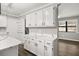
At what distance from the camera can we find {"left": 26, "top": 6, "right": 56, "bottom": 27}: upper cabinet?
4.58 feet

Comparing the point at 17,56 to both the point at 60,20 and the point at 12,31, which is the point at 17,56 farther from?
the point at 60,20

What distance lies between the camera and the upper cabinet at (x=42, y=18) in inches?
54.9

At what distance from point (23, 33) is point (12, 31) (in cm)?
18

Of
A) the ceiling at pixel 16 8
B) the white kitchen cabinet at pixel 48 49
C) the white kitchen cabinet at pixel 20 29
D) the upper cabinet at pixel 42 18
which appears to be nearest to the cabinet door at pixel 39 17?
the upper cabinet at pixel 42 18

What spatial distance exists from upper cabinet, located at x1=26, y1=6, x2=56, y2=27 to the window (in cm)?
13

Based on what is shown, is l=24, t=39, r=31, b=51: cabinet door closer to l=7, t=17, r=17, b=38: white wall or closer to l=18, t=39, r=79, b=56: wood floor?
l=18, t=39, r=79, b=56: wood floor

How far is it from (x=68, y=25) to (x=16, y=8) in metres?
0.87

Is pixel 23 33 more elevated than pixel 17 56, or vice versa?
pixel 23 33

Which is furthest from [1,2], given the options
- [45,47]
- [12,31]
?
[45,47]

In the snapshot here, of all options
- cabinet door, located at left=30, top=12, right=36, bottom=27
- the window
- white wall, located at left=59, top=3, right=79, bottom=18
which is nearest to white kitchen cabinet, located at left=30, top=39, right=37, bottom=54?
cabinet door, located at left=30, top=12, right=36, bottom=27

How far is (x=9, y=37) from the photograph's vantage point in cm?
138

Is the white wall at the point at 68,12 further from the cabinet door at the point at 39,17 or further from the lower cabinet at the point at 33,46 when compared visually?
the lower cabinet at the point at 33,46

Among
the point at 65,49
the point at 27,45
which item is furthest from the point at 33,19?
the point at 65,49

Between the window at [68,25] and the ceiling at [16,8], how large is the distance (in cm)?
47
